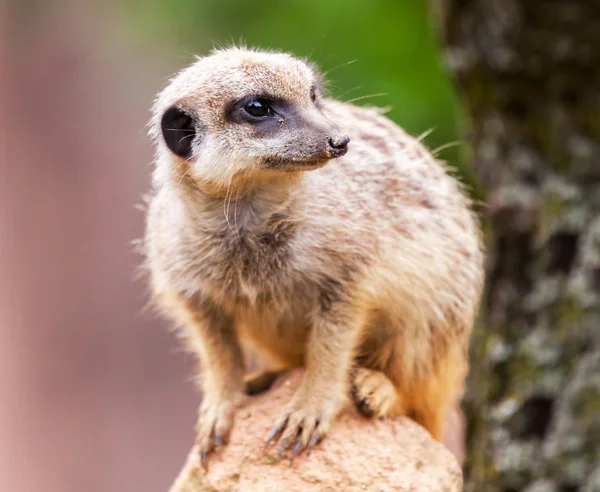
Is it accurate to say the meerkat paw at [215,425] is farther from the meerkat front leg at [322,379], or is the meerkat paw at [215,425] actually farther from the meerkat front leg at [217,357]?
the meerkat front leg at [322,379]

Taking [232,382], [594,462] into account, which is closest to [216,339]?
[232,382]

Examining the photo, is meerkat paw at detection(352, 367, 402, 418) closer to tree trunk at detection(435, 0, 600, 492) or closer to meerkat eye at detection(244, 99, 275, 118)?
meerkat eye at detection(244, 99, 275, 118)

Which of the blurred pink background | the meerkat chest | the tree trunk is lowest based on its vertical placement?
the tree trunk

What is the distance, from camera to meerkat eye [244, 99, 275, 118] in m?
2.57

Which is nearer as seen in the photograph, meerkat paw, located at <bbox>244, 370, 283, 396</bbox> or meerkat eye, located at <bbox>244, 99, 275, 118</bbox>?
meerkat eye, located at <bbox>244, 99, 275, 118</bbox>

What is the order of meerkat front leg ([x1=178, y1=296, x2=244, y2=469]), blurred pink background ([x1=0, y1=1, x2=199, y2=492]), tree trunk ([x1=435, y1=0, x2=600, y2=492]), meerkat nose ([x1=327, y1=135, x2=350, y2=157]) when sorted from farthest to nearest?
blurred pink background ([x1=0, y1=1, x2=199, y2=492]) < meerkat front leg ([x1=178, y1=296, x2=244, y2=469]) < meerkat nose ([x1=327, y1=135, x2=350, y2=157]) < tree trunk ([x1=435, y1=0, x2=600, y2=492])

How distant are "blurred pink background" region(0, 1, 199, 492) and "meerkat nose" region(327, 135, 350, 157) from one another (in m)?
4.08

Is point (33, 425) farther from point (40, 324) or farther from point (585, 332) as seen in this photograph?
point (585, 332)

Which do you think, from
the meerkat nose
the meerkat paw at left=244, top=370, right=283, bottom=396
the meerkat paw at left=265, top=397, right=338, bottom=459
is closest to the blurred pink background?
the meerkat paw at left=244, top=370, right=283, bottom=396

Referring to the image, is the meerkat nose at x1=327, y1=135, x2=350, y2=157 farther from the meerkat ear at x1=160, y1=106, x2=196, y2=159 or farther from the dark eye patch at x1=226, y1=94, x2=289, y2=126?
the meerkat ear at x1=160, y1=106, x2=196, y2=159

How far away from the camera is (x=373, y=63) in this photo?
4605 mm

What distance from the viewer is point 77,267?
6.46 metres

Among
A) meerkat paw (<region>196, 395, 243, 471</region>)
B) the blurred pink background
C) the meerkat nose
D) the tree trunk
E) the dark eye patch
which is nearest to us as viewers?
the tree trunk

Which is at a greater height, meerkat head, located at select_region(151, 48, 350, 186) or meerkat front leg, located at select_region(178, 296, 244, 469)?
meerkat head, located at select_region(151, 48, 350, 186)
